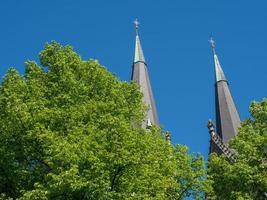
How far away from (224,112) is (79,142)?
29.1m

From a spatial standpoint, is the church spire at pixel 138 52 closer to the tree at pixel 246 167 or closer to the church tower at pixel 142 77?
the church tower at pixel 142 77

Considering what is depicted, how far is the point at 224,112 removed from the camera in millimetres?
46219

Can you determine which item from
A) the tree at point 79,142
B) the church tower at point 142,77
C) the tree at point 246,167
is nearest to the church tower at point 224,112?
the church tower at point 142,77

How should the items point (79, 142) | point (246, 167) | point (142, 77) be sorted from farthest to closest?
point (142, 77) → point (246, 167) → point (79, 142)

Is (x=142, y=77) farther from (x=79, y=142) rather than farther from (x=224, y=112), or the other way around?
(x=79, y=142)

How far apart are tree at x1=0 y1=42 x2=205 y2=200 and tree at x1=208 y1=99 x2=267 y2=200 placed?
5.02 feet

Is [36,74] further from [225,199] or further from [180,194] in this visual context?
[225,199]

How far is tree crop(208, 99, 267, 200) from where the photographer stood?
22250mm

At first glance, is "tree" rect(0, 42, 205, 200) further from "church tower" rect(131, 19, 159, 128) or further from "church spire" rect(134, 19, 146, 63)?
"church spire" rect(134, 19, 146, 63)

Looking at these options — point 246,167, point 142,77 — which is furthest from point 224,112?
point 246,167

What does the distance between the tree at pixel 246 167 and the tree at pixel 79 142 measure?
1529 millimetres

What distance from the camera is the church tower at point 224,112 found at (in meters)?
44.2

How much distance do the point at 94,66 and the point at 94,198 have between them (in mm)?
6491

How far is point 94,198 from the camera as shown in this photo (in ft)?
58.7
